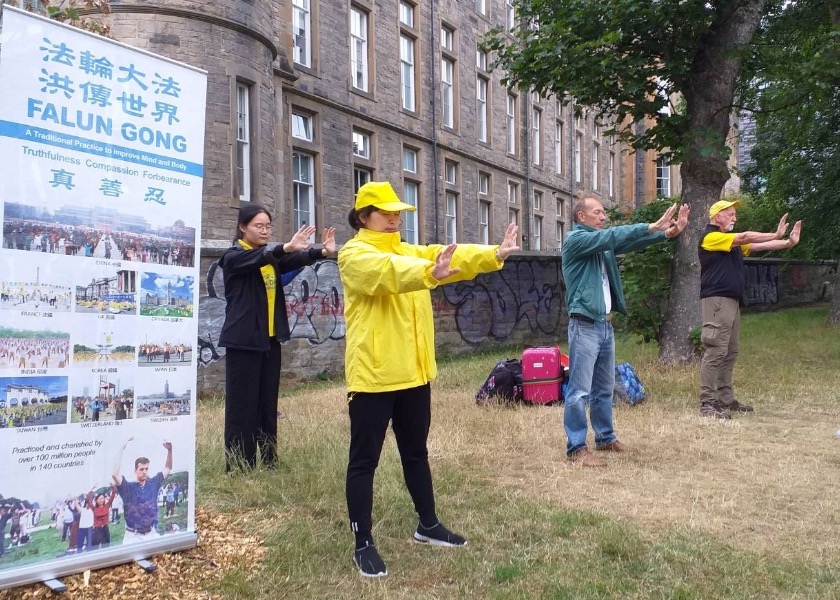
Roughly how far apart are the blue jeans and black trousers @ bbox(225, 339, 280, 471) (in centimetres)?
230

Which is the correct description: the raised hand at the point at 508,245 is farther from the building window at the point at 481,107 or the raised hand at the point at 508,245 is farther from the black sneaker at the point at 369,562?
the building window at the point at 481,107

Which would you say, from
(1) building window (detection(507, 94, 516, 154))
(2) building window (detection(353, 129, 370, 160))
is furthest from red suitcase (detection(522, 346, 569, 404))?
(1) building window (detection(507, 94, 516, 154))

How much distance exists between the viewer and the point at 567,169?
112ft

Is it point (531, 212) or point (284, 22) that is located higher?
point (284, 22)

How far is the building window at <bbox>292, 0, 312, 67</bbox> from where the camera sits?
1731 centimetres

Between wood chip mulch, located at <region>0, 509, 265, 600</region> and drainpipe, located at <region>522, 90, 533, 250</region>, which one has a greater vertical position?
drainpipe, located at <region>522, 90, 533, 250</region>

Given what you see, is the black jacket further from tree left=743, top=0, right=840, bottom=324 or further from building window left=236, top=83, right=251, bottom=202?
building window left=236, top=83, right=251, bottom=202

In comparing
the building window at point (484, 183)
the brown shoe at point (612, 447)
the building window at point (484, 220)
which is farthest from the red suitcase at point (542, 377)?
the building window at point (484, 183)

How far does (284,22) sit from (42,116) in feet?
46.7

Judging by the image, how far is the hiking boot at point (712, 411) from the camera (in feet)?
25.6

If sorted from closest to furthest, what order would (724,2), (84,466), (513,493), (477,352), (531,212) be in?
(84,466)
(513,493)
(724,2)
(477,352)
(531,212)

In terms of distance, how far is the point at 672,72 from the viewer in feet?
36.3

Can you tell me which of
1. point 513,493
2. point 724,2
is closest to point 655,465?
point 513,493

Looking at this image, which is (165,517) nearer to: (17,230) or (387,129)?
(17,230)
